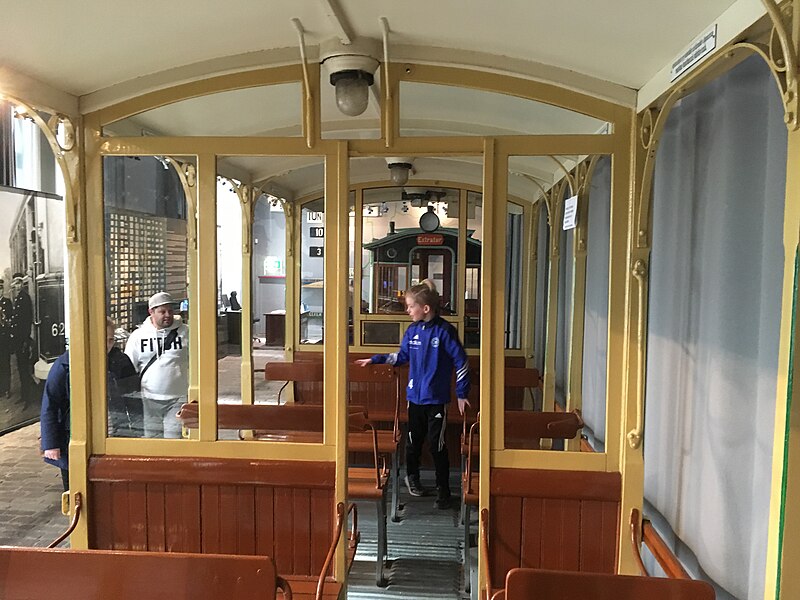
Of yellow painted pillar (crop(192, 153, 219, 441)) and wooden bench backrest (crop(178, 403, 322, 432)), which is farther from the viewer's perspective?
wooden bench backrest (crop(178, 403, 322, 432))

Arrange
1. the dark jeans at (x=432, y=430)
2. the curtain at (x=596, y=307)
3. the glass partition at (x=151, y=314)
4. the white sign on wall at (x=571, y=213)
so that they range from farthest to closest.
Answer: the dark jeans at (x=432, y=430), the curtain at (x=596, y=307), the glass partition at (x=151, y=314), the white sign on wall at (x=571, y=213)

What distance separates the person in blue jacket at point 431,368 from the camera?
401 cm

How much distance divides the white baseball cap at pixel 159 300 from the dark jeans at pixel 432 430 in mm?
1767

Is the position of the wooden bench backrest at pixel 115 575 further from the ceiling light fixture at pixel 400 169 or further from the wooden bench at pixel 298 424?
the ceiling light fixture at pixel 400 169

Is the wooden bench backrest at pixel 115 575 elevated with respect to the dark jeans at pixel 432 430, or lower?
elevated

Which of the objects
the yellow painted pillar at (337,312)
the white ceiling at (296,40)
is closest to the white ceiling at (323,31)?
the white ceiling at (296,40)

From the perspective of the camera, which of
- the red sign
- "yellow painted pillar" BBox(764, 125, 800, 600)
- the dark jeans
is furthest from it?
the red sign

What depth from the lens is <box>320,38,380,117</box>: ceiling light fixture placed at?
7.34ft

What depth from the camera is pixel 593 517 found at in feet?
7.93

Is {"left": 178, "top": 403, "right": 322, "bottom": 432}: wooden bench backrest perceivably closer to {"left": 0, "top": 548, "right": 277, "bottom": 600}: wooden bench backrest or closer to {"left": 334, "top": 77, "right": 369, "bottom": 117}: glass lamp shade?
{"left": 0, "top": 548, "right": 277, "bottom": 600}: wooden bench backrest

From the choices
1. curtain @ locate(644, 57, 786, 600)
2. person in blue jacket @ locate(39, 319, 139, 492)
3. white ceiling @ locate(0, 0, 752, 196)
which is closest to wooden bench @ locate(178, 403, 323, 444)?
person in blue jacket @ locate(39, 319, 139, 492)

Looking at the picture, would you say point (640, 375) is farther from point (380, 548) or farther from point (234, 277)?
point (234, 277)

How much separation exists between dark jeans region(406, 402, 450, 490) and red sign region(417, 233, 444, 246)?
1807 millimetres

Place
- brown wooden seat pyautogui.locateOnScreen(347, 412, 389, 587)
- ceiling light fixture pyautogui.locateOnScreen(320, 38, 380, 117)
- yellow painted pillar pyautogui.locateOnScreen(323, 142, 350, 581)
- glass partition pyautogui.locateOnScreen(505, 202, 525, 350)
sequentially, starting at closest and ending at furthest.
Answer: ceiling light fixture pyautogui.locateOnScreen(320, 38, 380, 117) → yellow painted pillar pyautogui.locateOnScreen(323, 142, 350, 581) → brown wooden seat pyautogui.locateOnScreen(347, 412, 389, 587) → glass partition pyautogui.locateOnScreen(505, 202, 525, 350)
